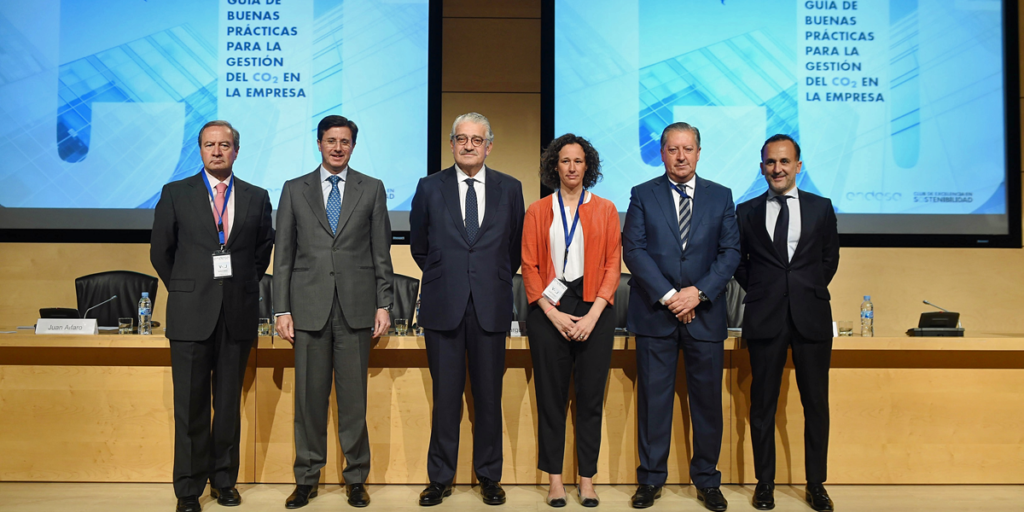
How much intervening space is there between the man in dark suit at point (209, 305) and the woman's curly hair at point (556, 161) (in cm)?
130

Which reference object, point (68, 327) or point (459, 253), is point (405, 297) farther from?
point (68, 327)

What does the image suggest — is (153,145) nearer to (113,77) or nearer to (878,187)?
(113,77)

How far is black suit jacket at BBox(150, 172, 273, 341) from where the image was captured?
2.58 m

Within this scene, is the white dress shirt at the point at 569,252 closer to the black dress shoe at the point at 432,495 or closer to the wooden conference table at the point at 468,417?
the wooden conference table at the point at 468,417

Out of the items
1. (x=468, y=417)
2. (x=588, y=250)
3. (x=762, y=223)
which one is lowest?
(x=468, y=417)

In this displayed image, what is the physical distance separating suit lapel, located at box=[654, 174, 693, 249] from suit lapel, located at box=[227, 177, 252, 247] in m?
1.77

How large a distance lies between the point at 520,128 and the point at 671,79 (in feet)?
3.80

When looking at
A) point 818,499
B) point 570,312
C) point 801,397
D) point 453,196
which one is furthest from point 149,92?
point 818,499

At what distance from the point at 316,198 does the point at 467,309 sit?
2.65 feet

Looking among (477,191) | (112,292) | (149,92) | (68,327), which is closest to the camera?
(477,191)

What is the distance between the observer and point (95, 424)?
293cm

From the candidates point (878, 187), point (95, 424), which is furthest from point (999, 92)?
point (95, 424)

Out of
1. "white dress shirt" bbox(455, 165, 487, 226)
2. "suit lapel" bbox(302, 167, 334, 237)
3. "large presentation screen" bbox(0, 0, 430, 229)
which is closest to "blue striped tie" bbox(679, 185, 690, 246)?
"white dress shirt" bbox(455, 165, 487, 226)

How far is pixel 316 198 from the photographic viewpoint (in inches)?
107
